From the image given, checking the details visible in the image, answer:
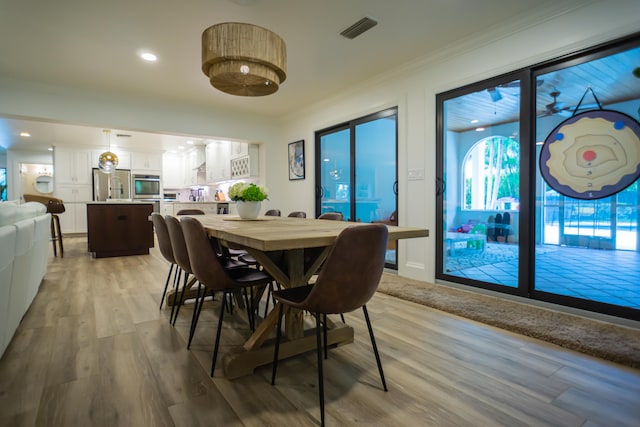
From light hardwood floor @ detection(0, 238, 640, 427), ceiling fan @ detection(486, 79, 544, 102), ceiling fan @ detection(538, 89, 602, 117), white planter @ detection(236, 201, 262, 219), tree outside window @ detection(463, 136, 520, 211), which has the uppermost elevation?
ceiling fan @ detection(486, 79, 544, 102)

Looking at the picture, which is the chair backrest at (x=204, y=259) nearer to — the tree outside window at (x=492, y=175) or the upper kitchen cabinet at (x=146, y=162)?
the tree outside window at (x=492, y=175)

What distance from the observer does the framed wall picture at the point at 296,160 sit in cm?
563

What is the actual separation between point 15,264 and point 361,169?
3.72 meters

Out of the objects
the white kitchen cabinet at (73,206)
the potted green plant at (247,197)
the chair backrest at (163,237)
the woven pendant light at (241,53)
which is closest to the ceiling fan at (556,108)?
the woven pendant light at (241,53)

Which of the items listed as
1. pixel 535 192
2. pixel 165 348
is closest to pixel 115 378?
pixel 165 348

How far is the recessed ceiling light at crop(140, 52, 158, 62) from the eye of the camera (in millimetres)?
3382

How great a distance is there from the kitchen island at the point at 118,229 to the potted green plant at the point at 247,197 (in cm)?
360

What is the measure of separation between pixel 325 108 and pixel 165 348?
13.6 ft

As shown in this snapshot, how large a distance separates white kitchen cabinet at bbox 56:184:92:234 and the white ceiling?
4630 mm

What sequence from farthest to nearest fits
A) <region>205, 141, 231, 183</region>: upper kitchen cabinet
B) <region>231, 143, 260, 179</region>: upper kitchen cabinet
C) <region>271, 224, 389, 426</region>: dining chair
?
<region>205, 141, 231, 183</region>: upper kitchen cabinet → <region>231, 143, 260, 179</region>: upper kitchen cabinet → <region>271, 224, 389, 426</region>: dining chair

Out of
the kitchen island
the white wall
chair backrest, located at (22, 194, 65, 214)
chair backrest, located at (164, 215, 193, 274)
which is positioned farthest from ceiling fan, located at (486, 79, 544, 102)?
chair backrest, located at (22, 194, 65, 214)

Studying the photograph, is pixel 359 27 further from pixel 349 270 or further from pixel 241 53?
pixel 349 270

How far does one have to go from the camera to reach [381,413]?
4.39 feet

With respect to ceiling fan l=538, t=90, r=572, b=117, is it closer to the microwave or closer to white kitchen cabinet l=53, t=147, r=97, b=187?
the microwave
